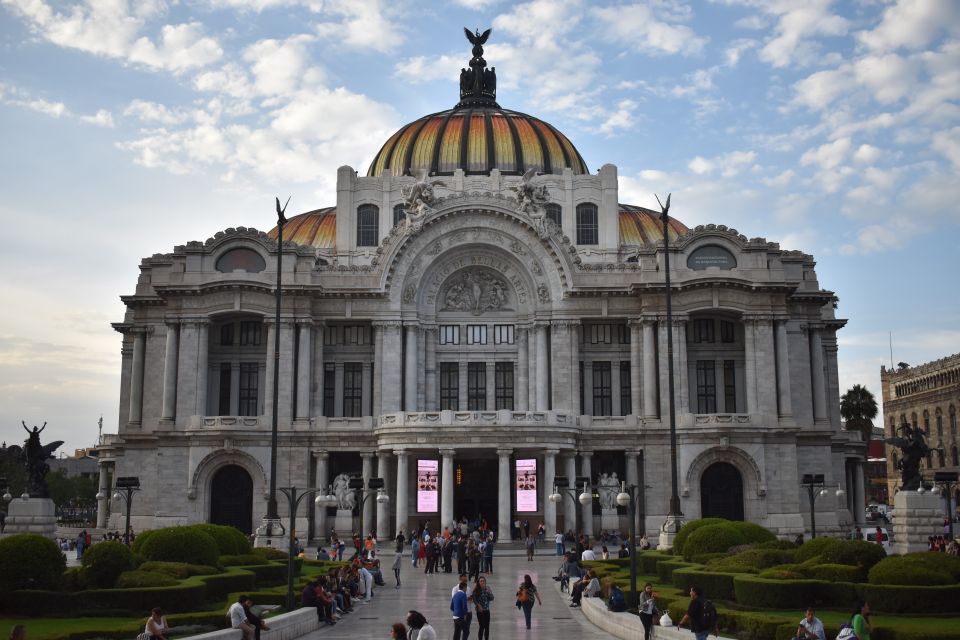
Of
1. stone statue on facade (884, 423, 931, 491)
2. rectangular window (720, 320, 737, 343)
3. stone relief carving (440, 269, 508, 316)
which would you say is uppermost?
stone relief carving (440, 269, 508, 316)

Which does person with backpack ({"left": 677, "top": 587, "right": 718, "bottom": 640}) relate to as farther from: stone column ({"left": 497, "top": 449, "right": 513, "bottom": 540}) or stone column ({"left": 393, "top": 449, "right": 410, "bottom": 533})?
stone column ({"left": 393, "top": 449, "right": 410, "bottom": 533})

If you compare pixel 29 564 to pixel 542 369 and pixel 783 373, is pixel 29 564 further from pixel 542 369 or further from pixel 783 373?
pixel 783 373

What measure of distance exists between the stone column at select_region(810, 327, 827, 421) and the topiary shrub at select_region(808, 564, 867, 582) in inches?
1780

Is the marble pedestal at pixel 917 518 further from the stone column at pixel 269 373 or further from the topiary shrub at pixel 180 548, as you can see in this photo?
the stone column at pixel 269 373

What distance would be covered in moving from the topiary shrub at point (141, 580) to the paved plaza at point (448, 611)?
17.0ft

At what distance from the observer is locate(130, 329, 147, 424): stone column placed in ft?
255

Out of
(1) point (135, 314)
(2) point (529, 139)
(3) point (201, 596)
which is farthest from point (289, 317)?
(3) point (201, 596)

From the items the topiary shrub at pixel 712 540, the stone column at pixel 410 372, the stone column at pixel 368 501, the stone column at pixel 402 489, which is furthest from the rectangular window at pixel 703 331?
the topiary shrub at pixel 712 540

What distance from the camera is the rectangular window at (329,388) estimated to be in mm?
76938

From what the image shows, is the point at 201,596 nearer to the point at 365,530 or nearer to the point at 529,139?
the point at 365,530

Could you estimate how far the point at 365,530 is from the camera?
7225 centimetres

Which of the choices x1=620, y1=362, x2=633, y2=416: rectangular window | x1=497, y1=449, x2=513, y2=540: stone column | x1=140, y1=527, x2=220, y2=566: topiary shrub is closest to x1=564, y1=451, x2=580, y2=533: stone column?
x1=497, y1=449, x2=513, y2=540: stone column

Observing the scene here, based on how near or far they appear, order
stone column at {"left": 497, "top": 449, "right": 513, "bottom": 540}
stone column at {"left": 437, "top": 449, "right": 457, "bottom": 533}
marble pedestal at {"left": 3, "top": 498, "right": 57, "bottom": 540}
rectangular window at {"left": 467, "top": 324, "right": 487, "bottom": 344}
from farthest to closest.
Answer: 1. rectangular window at {"left": 467, "top": 324, "right": 487, "bottom": 344}
2. stone column at {"left": 437, "top": 449, "right": 457, "bottom": 533}
3. stone column at {"left": 497, "top": 449, "right": 513, "bottom": 540}
4. marble pedestal at {"left": 3, "top": 498, "right": 57, "bottom": 540}

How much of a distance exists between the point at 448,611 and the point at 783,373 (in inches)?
1705
